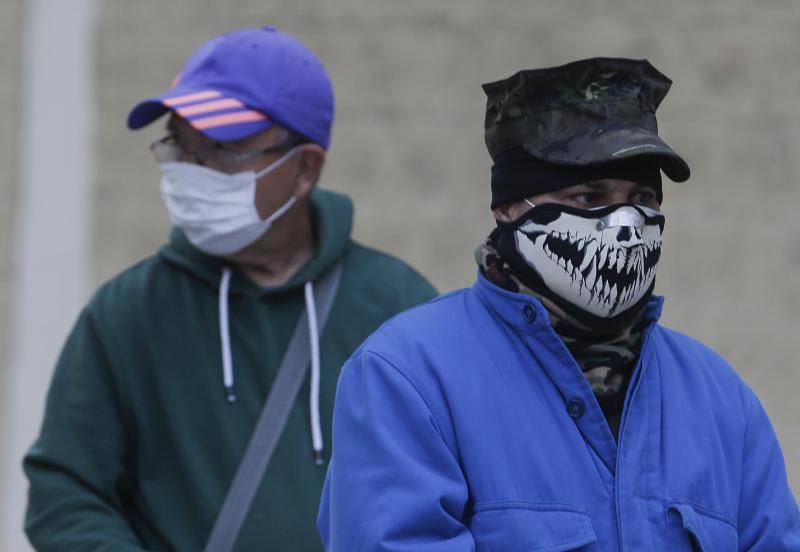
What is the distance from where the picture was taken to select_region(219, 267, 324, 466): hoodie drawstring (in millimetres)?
3580

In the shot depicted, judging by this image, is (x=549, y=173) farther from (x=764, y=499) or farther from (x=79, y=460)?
(x=79, y=460)

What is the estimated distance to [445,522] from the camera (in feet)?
7.98

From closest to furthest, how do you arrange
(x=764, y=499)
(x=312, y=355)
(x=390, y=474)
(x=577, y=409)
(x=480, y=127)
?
1. (x=390, y=474)
2. (x=577, y=409)
3. (x=764, y=499)
4. (x=312, y=355)
5. (x=480, y=127)

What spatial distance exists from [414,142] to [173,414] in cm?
264

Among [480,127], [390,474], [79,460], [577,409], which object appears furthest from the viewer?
[480,127]

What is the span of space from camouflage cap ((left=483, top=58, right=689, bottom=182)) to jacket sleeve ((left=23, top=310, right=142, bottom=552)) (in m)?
1.27

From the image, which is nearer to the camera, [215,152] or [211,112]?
[211,112]

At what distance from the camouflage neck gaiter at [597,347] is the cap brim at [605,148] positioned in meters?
0.22

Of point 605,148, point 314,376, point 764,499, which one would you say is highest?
point 605,148

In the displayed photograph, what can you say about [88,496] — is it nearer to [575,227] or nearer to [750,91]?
[575,227]

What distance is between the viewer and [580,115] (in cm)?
268

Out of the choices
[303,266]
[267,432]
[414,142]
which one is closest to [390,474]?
[267,432]

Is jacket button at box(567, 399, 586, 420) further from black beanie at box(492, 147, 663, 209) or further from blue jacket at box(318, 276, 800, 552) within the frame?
black beanie at box(492, 147, 663, 209)

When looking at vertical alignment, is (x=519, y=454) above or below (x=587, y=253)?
below
